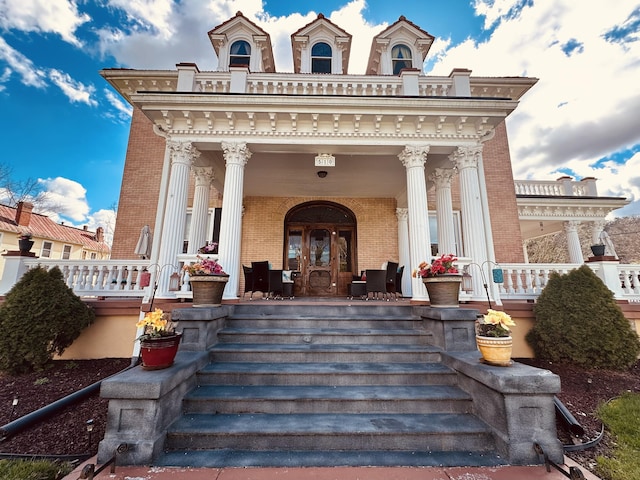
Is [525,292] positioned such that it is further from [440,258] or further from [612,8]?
[612,8]

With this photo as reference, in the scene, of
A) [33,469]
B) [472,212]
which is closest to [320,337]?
[33,469]

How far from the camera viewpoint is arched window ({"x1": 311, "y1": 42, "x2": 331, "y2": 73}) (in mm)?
8258

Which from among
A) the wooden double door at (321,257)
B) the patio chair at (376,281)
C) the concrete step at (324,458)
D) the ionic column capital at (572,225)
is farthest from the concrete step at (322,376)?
the ionic column capital at (572,225)

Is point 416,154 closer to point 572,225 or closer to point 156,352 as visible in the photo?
point 156,352

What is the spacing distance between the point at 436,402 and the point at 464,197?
4.32 metres

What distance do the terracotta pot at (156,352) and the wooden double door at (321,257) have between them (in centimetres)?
615

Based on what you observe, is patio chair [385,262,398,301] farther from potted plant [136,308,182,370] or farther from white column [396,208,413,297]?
potted plant [136,308,182,370]

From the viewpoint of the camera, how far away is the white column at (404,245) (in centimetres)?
816

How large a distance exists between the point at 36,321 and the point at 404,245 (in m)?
8.56

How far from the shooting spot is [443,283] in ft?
13.3

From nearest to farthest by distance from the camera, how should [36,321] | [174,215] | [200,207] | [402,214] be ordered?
[36,321] < [174,215] < [200,207] < [402,214]

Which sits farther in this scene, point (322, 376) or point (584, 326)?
point (584, 326)

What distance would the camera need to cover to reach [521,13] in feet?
26.2

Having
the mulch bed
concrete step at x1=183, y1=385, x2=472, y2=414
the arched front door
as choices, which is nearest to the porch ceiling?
the arched front door
